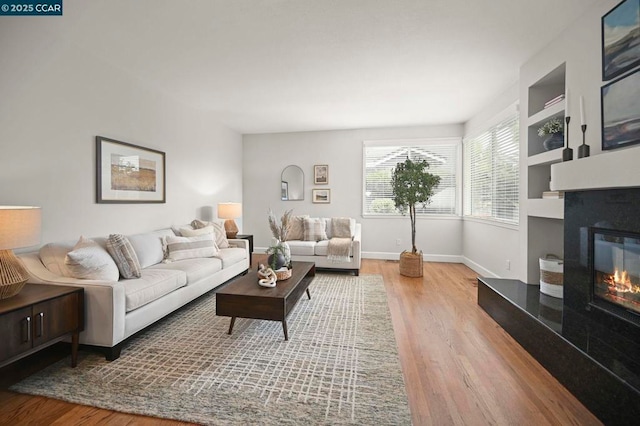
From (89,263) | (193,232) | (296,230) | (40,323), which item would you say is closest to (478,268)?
(296,230)

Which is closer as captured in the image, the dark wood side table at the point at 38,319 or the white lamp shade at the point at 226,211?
the dark wood side table at the point at 38,319

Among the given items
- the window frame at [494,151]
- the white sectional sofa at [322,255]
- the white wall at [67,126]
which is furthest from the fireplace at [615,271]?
the white wall at [67,126]

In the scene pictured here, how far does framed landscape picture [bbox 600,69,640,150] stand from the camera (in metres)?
1.80

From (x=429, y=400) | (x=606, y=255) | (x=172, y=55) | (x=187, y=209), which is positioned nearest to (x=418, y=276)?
(x=606, y=255)

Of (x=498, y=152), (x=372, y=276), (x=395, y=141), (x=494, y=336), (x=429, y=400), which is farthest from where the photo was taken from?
(x=395, y=141)

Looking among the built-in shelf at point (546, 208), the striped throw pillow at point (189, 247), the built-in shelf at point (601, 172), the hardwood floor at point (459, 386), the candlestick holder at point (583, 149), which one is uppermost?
the candlestick holder at point (583, 149)

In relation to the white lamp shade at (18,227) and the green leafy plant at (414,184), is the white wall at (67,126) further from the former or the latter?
the green leafy plant at (414,184)

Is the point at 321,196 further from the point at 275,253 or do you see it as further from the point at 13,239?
the point at 13,239

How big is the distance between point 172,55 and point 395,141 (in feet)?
13.4

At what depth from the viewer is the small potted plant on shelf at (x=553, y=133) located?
8.91 feet

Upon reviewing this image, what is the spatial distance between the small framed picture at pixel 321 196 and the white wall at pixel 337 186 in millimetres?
92

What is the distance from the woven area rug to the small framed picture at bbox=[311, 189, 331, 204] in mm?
3380

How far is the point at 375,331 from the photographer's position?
258cm

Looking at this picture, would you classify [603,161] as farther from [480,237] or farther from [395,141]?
[395,141]
